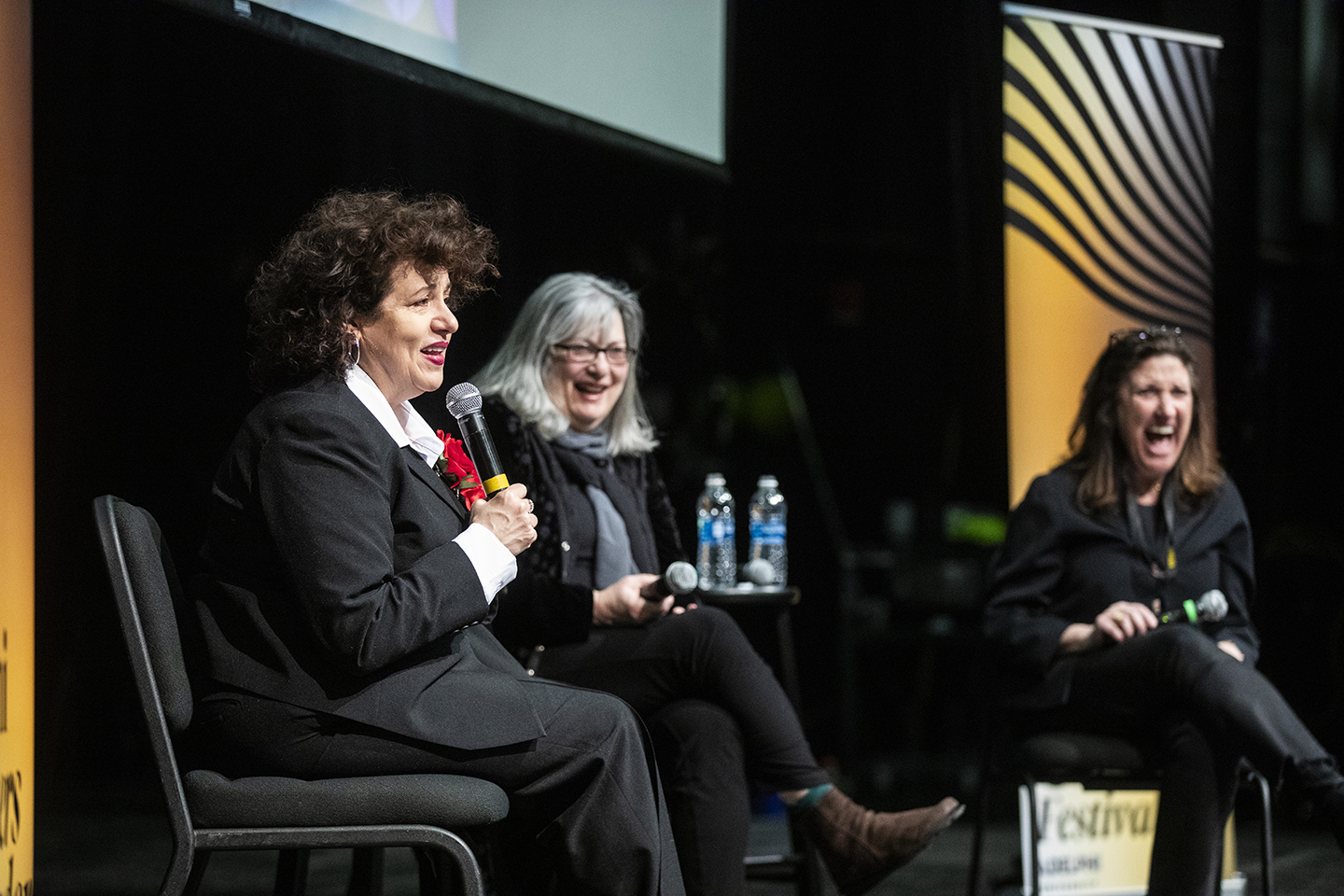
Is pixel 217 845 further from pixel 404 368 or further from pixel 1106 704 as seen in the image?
pixel 1106 704

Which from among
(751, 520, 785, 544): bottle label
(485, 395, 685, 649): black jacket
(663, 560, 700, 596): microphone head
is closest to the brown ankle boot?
(663, 560, 700, 596): microphone head

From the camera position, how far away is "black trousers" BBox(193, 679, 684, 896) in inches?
67.1

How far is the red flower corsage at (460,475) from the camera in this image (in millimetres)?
2086

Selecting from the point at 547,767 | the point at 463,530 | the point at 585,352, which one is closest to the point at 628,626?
the point at 585,352

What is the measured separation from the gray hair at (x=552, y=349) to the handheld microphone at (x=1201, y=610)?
4.16ft

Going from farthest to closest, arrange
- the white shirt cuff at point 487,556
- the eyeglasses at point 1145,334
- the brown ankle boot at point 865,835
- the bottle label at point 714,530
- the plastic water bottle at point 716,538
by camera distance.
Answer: the bottle label at point 714,530 → the plastic water bottle at point 716,538 → the eyeglasses at point 1145,334 → the brown ankle boot at point 865,835 → the white shirt cuff at point 487,556

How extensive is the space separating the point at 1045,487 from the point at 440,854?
171cm

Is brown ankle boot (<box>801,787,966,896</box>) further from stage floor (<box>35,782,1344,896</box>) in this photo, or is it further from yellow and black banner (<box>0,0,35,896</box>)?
yellow and black banner (<box>0,0,35,896</box>)

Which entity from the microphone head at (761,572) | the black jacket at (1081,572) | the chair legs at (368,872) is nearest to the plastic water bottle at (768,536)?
the microphone head at (761,572)

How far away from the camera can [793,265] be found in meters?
6.20

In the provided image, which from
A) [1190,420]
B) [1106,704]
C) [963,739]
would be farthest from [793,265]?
[1106,704]

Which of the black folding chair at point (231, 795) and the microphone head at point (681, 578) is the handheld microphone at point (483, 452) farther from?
the microphone head at point (681, 578)

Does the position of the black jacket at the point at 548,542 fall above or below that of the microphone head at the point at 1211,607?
above

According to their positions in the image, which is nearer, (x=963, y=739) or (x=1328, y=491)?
(x=1328, y=491)
